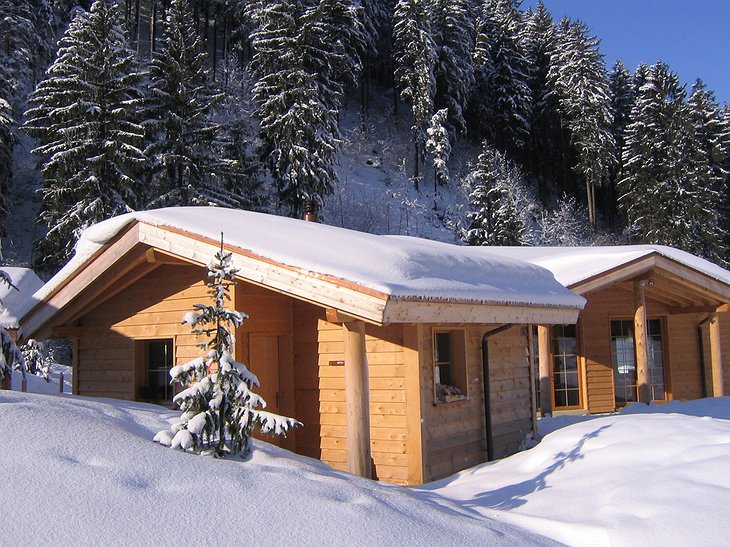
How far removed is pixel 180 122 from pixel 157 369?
16.0 meters

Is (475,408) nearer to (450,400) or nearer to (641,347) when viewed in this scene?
(450,400)

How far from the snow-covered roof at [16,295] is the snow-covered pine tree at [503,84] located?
37.2m

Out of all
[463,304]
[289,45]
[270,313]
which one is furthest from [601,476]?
[289,45]

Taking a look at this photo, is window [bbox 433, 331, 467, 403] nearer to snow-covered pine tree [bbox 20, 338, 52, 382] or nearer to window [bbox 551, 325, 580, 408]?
window [bbox 551, 325, 580, 408]

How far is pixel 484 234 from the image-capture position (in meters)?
32.0

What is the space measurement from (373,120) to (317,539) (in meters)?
44.5

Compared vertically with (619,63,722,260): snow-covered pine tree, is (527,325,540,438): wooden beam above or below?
below

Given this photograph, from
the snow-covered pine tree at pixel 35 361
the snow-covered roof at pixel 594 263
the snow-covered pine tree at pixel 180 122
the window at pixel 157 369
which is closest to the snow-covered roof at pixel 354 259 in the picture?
the window at pixel 157 369

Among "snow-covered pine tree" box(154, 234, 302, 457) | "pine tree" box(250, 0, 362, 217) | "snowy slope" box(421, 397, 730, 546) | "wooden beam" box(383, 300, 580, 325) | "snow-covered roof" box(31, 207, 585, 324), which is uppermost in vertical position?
"pine tree" box(250, 0, 362, 217)

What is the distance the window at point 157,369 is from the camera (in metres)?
9.96

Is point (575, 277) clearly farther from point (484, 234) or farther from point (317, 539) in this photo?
point (484, 234)

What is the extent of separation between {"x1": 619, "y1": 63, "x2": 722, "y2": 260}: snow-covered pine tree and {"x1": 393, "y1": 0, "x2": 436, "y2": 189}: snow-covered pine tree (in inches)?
485

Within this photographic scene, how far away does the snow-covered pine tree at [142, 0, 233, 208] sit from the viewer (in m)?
23.8

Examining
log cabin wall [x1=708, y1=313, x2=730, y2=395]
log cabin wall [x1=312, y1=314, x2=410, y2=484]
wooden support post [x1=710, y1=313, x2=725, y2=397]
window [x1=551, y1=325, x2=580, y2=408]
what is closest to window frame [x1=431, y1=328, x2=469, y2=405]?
log cabin wall [x1=312, y1=314, x2=410, y2=484]
